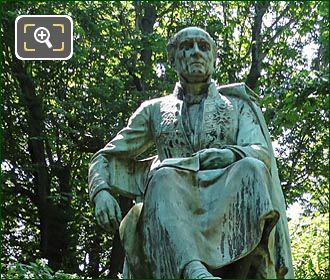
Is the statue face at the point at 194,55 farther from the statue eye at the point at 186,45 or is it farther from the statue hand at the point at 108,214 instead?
the statue hand at the point at 108,214

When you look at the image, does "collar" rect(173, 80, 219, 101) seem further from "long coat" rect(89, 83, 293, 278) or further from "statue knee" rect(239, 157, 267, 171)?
"statue knee" rect(239, 157, 267, 171)

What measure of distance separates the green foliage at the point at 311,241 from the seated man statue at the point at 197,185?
702cm

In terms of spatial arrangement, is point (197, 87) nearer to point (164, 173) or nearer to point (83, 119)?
point (164, 173)

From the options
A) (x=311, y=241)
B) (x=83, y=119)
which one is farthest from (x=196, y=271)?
(x=311, y=241)

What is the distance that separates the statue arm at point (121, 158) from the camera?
16.4ft

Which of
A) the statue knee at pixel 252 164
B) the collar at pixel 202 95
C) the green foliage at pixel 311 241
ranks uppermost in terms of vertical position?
the collar at pixel 202 95

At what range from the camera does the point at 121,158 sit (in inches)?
205

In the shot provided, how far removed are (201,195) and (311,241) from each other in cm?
870

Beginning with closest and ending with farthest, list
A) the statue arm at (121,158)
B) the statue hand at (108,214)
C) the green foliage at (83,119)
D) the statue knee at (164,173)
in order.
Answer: the statue knee at (164,173) → the statue hand at (108,214) → the statue arm at (121,158) → the green foliage at (83,119)

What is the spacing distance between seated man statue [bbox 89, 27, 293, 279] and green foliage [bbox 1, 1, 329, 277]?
603 centimetres

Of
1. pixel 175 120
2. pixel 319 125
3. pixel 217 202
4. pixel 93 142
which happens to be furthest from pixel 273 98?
pixel 217 202

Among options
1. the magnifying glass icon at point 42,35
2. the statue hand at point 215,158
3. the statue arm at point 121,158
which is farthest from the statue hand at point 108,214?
the magnifying glass icon at point 42,35

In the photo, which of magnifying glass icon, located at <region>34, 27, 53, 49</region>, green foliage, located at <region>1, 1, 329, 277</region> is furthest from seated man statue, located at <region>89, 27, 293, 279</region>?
green foliage, located at <region>1, 1, 329, 277</region>

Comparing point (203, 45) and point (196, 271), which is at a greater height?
point (203, 45)
